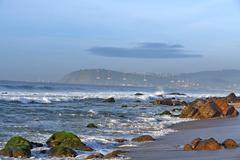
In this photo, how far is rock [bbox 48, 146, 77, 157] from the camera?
1434cm

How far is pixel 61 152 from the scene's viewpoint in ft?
47.3

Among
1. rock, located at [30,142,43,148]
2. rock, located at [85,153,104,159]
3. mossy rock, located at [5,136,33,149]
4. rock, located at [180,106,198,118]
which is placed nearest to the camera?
rock, located at [85,153,104,159]

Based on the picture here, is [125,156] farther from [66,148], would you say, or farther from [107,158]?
[66,148]

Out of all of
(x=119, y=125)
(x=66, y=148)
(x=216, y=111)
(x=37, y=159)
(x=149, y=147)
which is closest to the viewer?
(x=37, y=159)

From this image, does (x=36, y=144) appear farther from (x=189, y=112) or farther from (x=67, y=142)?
Result: (x=189, y=112)

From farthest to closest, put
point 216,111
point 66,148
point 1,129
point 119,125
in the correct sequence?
point 216,111, point 119,125, point 1,129, point 66,148

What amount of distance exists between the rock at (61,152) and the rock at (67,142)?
123cm

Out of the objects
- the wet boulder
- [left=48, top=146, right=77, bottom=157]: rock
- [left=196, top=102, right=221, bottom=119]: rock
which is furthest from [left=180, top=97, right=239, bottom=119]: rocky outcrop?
[left=48, top=146, right=77, bottom=157]: rock

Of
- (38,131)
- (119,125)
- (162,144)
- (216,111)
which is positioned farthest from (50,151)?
(216,111)

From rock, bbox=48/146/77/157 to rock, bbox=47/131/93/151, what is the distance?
1.23 m

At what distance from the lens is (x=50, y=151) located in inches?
574

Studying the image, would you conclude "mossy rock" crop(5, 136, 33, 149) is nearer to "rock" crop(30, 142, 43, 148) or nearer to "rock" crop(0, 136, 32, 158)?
"rock" crop(0, 136, 32, 158)

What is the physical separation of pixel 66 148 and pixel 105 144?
2834 mm

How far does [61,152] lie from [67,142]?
73.9 inches
